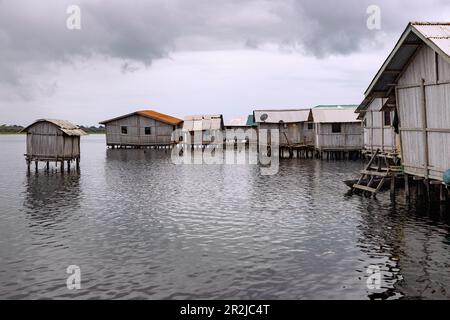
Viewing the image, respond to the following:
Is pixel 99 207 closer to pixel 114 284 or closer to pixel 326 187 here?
pixel 114 284

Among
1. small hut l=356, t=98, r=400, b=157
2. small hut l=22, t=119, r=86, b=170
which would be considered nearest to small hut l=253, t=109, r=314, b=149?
small hut l=356, t=98, r=400, b=157

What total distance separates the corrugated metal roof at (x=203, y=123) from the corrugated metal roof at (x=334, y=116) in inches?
1134

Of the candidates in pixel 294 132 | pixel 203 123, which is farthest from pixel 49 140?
pixel 203 123

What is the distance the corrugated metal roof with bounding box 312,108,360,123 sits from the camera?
4888 centimetres

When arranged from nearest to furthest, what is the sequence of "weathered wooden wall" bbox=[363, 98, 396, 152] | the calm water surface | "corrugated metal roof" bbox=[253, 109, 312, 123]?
the calm water surface → "weathered wooden wall" bbox=[363, 98, 396, 152] → "corrugated metal roof" bbox=[253, 109, 312, 123]

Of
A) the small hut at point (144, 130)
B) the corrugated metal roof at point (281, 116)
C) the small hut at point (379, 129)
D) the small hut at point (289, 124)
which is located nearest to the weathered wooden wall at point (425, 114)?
the small hut at point (379, 129)

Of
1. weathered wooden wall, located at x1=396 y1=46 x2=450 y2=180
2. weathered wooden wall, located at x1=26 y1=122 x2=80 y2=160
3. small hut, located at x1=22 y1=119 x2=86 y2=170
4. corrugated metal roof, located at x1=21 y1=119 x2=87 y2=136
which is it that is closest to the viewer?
weathered wooden wall, located at x1=396 y1=46 x2=450 y2=180

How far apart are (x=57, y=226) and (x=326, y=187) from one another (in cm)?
1666

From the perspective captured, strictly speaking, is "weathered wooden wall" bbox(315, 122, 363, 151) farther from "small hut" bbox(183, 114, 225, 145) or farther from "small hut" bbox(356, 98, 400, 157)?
"small hut" bbox(183, 114, 225, 145)

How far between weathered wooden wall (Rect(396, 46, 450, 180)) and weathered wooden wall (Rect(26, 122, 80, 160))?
27876mm

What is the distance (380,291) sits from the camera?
1066 centimetres

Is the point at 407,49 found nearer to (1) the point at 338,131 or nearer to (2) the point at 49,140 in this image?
(2) the point at 49,140
